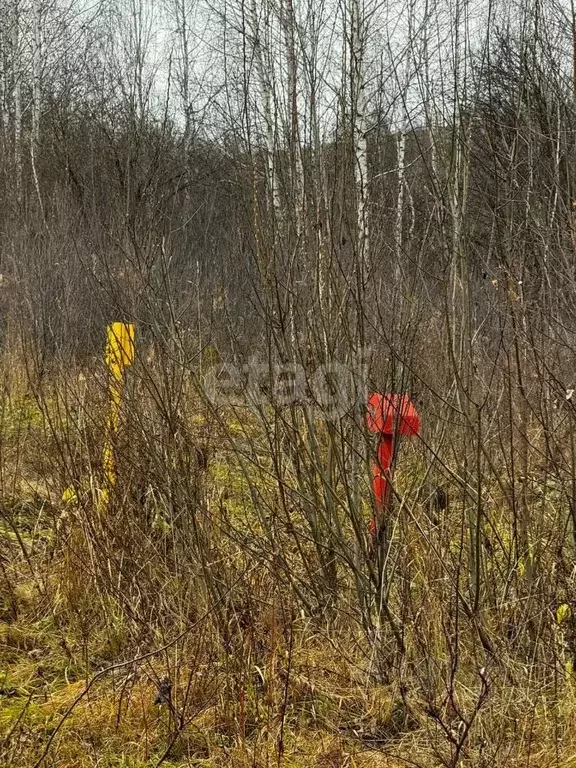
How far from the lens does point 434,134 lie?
99.4 inches

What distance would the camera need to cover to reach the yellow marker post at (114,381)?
3.17m

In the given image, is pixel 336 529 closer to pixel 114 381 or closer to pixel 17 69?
pixel 114 381

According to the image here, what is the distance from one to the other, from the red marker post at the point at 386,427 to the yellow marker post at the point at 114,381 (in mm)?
1176

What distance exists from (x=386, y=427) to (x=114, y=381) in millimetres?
1301

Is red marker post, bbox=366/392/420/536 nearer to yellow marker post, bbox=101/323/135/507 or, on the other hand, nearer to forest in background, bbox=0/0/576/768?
forest in background, bbox=0/0/576/768

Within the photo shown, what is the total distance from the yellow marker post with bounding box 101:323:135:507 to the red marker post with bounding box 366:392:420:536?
1.18 meters

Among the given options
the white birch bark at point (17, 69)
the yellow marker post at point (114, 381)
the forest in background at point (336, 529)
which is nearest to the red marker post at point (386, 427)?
the forest in background at point (336, 529)

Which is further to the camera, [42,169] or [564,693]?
[42,169]

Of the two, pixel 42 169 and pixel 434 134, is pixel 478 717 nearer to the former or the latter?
pixel 434 134

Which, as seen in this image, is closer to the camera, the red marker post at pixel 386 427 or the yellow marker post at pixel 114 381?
the red marker post at pixel 386 427

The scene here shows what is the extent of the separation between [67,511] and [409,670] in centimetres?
176

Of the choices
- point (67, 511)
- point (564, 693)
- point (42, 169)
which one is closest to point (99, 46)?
point (42, 169)

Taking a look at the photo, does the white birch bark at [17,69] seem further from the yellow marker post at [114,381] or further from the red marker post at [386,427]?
the red marker post at [386,427]

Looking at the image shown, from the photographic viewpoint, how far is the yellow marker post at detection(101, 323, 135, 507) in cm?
317
